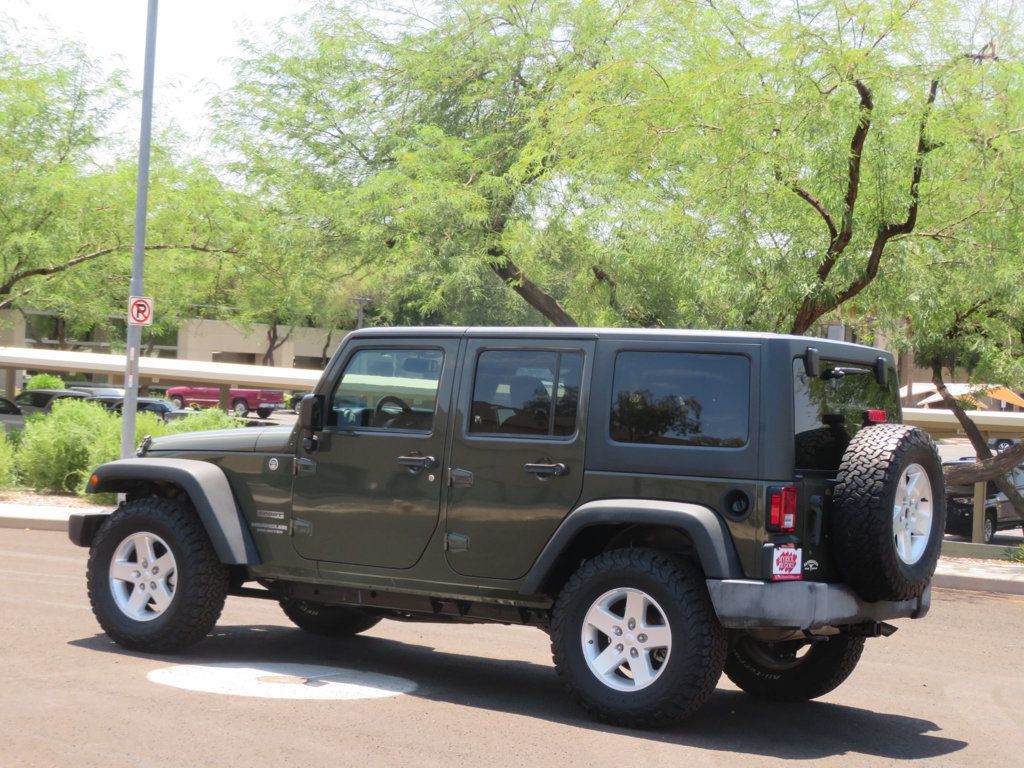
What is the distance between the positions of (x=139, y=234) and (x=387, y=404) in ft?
39.3

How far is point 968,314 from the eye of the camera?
1786cm

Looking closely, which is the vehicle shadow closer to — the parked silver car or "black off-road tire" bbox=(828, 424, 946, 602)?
"black off-road tire" bbox=(828, 424, 946, 602)

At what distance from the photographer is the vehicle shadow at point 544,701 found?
21.4 feet

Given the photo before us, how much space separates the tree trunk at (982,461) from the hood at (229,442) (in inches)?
479

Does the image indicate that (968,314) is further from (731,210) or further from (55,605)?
(55,605)

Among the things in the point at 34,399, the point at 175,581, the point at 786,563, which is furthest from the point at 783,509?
the point at 34,399

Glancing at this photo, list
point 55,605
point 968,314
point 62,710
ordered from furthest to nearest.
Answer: point 968,314, point 55,605, point 62,710

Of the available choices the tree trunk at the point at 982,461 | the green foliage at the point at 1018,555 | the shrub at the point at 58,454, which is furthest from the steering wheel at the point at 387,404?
the shrub at the point at 58,454

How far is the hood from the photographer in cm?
784

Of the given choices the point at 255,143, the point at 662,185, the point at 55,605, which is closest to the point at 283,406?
the point at 255,143

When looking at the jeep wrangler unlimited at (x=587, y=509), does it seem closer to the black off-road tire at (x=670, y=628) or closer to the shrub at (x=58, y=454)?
the black off-road tire at (x=670, y=628)

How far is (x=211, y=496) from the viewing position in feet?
25.6

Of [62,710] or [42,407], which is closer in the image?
[62,710]

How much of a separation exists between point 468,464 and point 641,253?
993 centimetres
